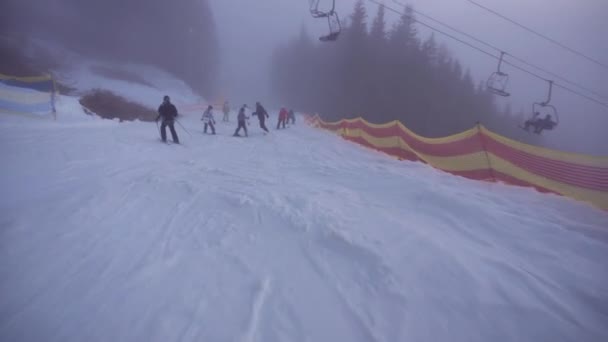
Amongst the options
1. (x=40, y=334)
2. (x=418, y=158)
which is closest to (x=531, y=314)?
(x=40, y=334)

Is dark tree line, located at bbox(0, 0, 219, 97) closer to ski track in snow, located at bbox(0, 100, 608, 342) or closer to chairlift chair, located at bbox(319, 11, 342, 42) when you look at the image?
chairlift chair, located at bbox(319, 11, 342, 42)

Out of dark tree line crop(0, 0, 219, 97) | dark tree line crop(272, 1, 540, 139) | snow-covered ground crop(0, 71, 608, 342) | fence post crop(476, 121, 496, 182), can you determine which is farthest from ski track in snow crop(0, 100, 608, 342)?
dark tree line crop(0, 0, 219, 97)

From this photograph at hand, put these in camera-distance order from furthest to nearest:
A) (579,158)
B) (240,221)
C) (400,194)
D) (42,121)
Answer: (42,121), (579,158), (400,194), (240,221)

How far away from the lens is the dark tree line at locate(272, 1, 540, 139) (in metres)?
35.4

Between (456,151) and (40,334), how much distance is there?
26.0 ft

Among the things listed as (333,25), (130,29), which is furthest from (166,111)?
(130,29)

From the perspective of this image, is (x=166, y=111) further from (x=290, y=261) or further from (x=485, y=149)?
(x=485, y=149)

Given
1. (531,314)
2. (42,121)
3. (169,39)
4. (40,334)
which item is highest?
(169,39)

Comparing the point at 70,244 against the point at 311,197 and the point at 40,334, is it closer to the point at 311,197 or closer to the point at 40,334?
the point at 40,334

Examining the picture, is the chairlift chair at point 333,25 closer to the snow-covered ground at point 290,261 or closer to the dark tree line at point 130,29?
the snow-covered ground at point 290,261

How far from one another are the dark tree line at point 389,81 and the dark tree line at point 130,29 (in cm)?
2562

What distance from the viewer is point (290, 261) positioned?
8.19 feet

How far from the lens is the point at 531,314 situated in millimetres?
1896

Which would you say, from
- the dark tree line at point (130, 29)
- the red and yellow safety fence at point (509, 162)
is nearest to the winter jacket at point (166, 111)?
the red and yellow safety fence at point (509, 162)
